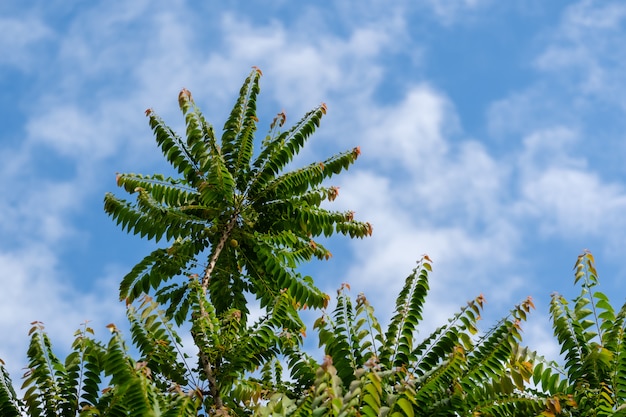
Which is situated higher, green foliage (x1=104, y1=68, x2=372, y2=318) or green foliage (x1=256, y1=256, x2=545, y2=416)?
green foliage (x1=104, y1=68, x2=372, y2=318)

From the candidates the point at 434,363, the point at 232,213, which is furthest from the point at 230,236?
the point at 434,363

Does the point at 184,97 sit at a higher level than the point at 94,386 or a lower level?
higher

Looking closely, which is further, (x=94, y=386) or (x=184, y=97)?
(x=184, y=97)

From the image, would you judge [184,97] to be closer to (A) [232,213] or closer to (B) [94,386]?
(A) [232,213]

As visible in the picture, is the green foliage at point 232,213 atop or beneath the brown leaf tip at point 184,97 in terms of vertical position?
beneath

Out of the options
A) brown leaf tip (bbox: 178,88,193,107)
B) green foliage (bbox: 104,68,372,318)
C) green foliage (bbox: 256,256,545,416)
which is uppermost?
brown leaf tip (bbox: 178,88,193,107)

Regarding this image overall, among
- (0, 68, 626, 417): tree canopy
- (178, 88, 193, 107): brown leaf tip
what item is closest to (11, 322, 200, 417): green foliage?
(0, 68, 626, 417): tree canopy

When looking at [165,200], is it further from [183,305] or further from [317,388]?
[317,388]

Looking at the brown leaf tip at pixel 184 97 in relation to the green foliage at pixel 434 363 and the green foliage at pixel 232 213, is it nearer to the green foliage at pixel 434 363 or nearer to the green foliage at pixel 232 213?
the green foliage at pixel 232 213

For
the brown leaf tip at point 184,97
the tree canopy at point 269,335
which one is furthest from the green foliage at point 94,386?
the brown leaf tip at point 184,97

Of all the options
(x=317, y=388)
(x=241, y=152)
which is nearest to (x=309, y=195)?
(x=241, y=152)

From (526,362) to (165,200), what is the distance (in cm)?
824

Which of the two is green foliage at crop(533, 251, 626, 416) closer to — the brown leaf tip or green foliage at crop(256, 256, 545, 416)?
green foliage at crop(256, 256, 545, 416)

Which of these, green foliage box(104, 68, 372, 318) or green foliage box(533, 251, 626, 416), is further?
green foliage box(104, 68, 372, 318)
